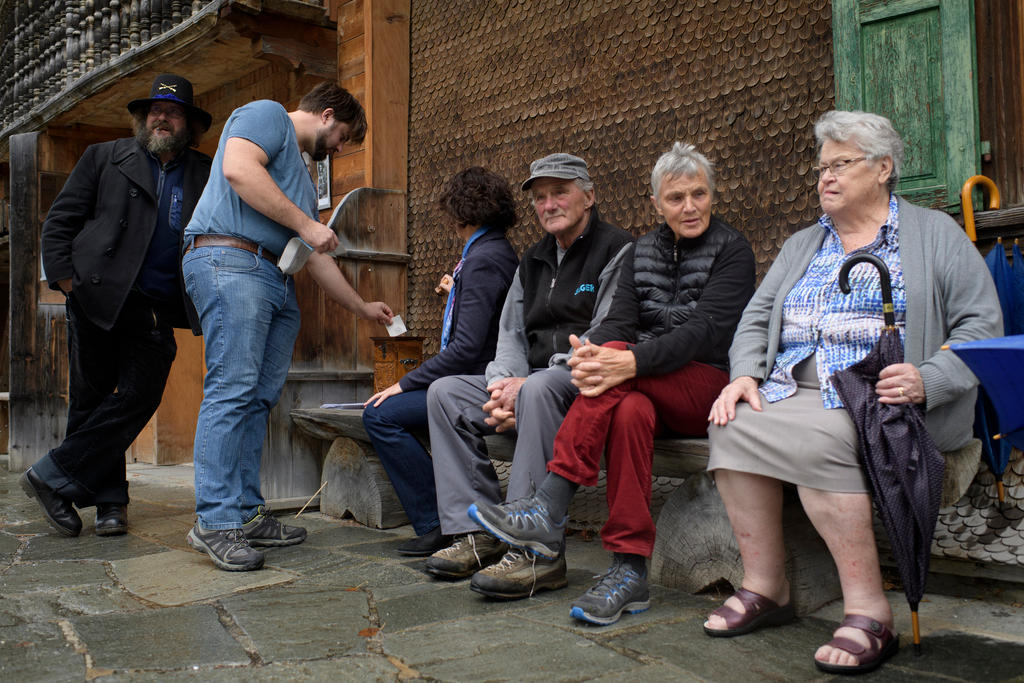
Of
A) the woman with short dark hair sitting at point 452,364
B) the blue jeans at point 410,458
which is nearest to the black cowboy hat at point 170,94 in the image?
the woman with short dark hair sitting at point 452,364

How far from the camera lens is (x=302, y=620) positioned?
2666mm

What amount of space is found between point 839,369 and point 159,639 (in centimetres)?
199

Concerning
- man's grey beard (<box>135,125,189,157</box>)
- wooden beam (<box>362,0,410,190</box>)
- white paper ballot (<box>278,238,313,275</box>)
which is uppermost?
wooden beam (<box>362,0,410,190</box>)

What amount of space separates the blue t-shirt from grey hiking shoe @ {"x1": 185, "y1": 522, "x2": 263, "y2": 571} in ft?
3.65

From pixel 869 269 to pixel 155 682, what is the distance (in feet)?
6.99

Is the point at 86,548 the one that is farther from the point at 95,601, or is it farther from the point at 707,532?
the point at 707,532

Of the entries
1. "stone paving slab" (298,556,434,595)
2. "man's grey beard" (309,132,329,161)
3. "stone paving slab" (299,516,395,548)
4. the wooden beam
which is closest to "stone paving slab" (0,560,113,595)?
"stone paving slab" (298,556,434,595)

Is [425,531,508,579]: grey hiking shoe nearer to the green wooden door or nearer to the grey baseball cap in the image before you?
the grey baseball cap

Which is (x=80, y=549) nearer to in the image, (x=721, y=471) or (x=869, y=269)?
(x=721, y=471)

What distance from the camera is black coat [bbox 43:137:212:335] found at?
388 centimetres

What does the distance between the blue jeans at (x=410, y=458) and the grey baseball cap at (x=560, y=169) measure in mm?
987

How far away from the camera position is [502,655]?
2.29m

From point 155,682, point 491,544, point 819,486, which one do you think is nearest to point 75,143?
point 491,544

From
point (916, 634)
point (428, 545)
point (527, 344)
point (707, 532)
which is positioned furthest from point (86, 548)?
point (916, 634)
